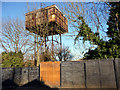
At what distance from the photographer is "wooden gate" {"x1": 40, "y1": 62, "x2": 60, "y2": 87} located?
7246 mm

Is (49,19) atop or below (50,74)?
atop

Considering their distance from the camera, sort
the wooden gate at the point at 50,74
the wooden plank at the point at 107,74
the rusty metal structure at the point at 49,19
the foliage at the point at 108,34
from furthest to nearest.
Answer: the rusty metal structure at the point at 49,19 < the foliage at the point at 108,34 < the wooden gate at the point at 50,74 < the wooden plank at the point at 107,74

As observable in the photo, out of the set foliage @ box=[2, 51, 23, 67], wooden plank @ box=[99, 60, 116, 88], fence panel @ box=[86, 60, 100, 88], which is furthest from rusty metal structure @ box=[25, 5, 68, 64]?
wooden plank @ box=[99, 60, 116, 88]

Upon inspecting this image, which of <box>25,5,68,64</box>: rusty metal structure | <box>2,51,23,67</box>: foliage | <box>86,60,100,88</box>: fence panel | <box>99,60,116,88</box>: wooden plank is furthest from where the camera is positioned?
<box>2,51,23,67</box>: foliage

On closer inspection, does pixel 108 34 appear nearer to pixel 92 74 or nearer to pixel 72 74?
pixel 92 74

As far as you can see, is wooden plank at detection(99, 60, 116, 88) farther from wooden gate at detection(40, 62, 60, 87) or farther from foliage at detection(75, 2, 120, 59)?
wooden gate at detection(40, 62, 60, 87)

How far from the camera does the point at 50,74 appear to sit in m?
7.46

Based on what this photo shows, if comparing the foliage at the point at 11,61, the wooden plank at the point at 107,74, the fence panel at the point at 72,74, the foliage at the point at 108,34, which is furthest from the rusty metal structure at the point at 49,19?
the wooden plank at the point at 107,74

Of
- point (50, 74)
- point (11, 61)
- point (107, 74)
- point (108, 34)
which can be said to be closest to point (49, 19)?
point (108, 34)

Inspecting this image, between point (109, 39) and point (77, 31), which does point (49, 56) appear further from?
point (109, 39)

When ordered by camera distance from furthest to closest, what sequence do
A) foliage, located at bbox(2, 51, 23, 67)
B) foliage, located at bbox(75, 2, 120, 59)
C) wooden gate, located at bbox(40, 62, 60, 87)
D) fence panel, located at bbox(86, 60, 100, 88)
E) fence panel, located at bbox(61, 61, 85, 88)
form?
foliage, located at bbox(2, 51, 23, 67) < foliage, located at bbox(75, 2, 120, 59) < wooden gate, located at bbox(40, 62, 60, 87) < fence panel, located at bbox(61, 61, 85, 88) < fence panel, located at bbox(86, 60, 100, 88)

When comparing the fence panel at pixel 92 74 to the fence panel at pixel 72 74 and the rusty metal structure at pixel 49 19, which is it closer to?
the fence panel at pixel 72 74

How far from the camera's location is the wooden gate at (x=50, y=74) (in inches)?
285

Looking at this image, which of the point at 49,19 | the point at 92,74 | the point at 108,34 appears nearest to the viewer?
the point at 92,74
